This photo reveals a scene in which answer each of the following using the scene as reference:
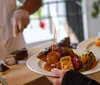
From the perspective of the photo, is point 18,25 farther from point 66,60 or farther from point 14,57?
point 66,60

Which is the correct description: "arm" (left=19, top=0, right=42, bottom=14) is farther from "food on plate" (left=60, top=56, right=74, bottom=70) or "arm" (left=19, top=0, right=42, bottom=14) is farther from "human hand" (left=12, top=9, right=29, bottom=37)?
"food on plate" (left=60, top=56, right=74, bottom=70)

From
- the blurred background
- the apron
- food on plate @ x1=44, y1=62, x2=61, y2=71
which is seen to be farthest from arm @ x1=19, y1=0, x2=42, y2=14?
the blurred background

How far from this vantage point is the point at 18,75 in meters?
0.91

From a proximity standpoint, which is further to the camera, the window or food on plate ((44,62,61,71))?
the window

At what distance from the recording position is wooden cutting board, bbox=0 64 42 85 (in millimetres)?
860

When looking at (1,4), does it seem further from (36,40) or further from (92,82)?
(36,40)

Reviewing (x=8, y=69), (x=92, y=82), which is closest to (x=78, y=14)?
(x=8, y=69)

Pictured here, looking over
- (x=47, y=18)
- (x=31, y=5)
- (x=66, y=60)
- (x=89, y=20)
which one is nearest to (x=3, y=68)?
(x=66, y=60)

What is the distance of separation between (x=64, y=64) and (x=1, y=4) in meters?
0.62

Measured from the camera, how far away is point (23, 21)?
1.04 metres

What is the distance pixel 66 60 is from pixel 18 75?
0.22 metres

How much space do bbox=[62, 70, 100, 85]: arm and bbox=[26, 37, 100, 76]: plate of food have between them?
41mm

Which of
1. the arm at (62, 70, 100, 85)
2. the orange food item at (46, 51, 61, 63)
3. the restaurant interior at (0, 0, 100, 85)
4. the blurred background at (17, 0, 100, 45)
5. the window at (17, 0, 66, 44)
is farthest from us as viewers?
the window at (17, 0, 66, 44)

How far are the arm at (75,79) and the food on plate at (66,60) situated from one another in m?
0.05
